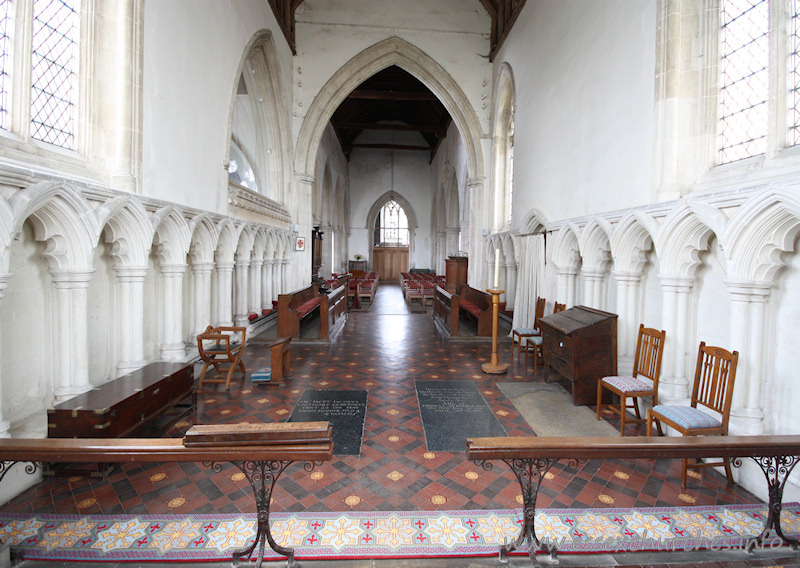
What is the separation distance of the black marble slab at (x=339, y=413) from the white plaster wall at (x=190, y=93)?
9.29 ft

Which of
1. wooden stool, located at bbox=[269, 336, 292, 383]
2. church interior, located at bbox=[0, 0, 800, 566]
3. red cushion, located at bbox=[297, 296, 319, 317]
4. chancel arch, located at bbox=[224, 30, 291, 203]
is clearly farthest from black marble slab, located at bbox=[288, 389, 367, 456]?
chancel arch, located at bbox=[224, 30, 291, 203]

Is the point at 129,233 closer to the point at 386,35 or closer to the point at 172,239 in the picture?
the point at 172,239

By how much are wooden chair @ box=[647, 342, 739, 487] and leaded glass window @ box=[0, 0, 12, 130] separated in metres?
5.36

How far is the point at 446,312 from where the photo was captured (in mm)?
8422

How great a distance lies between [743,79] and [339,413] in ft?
15.1

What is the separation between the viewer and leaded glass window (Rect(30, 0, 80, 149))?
3396 millimetres

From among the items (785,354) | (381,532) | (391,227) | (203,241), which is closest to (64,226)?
(203,241)

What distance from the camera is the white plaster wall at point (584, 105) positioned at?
433 centimetres

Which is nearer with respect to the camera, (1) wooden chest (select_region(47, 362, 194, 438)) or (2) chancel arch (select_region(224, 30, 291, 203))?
(1) wooden chest (select_region(47, 362, 194, 438))

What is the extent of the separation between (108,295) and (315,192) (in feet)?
36.5

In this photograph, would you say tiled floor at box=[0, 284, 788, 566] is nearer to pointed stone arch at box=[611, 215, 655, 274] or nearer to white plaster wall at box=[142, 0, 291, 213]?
pointed stone arch at box=[611, 215, 655, 274]

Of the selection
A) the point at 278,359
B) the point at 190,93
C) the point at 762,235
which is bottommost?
the point at 278,359

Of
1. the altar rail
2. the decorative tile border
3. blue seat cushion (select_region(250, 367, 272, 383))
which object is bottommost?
the decorative tile border

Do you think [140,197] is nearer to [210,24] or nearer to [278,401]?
[278,401]
